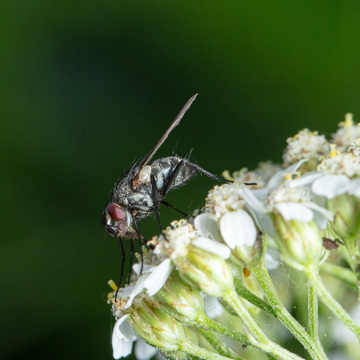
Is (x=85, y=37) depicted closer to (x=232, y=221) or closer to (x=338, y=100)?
(x=338, y=100)

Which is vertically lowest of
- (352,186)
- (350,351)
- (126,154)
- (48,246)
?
(350,351)

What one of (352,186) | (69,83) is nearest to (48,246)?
(69,83)

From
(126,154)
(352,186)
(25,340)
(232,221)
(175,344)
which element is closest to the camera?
(352,186)

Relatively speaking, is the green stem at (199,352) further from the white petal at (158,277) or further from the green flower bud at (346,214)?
the green flower bud at (346,214)

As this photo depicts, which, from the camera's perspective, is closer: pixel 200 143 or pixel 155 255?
pixel 155 255

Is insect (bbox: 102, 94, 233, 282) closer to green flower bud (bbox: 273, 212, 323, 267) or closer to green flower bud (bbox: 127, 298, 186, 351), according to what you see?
green flower bud (bbox: 127, 298, 186, 351)

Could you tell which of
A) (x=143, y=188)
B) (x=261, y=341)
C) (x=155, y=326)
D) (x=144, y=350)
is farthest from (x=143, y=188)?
(x=261, y=341)

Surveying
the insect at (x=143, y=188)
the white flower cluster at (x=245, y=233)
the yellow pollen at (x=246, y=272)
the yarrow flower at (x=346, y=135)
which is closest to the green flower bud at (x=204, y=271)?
the white flower cluster at (x=245, y=233)
